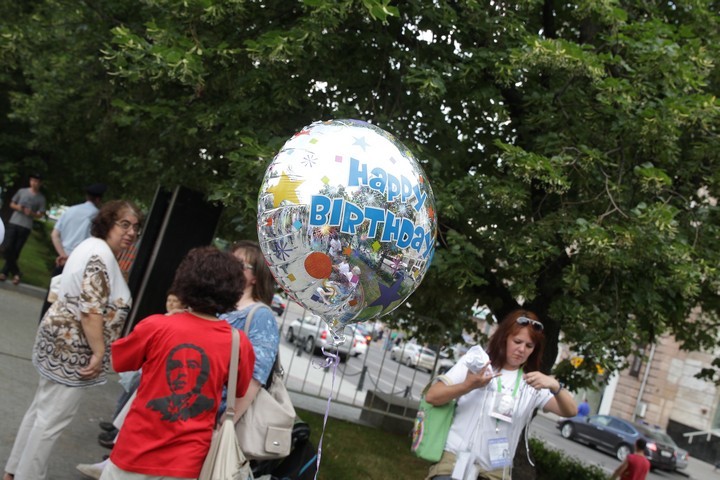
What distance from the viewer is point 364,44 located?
253 inches

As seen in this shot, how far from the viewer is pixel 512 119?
6.93 metres

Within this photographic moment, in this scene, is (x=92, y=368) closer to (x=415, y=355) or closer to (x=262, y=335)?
(x=262, y=335)

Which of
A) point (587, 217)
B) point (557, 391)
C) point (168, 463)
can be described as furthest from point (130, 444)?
point (587, 217)

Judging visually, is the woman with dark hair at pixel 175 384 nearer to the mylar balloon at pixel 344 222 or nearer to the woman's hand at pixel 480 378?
the mylar balloon at pixel 344 222

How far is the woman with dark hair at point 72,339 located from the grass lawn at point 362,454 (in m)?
3.09

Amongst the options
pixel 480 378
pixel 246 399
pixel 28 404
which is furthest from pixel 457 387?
pixel 28 404

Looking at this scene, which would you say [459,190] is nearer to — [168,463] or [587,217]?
[587,217]

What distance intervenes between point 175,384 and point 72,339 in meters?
1.12

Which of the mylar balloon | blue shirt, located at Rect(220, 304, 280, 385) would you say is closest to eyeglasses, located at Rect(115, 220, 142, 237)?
blue shirt, located at Rect(220, 304, 280, 385)

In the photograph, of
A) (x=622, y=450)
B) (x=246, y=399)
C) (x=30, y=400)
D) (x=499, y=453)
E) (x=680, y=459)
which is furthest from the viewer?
(x=680, y=459)

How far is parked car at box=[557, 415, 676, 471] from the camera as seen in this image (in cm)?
2303

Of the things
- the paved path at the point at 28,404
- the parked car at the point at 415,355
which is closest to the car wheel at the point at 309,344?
the parked car at the point at 415,355

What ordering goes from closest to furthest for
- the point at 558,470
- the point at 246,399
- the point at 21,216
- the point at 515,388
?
the point at 246,399, the point at 515,388, the point at 558,470, the point at 21,216

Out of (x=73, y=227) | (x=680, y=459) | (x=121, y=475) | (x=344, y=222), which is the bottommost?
(x=680, y=459)
